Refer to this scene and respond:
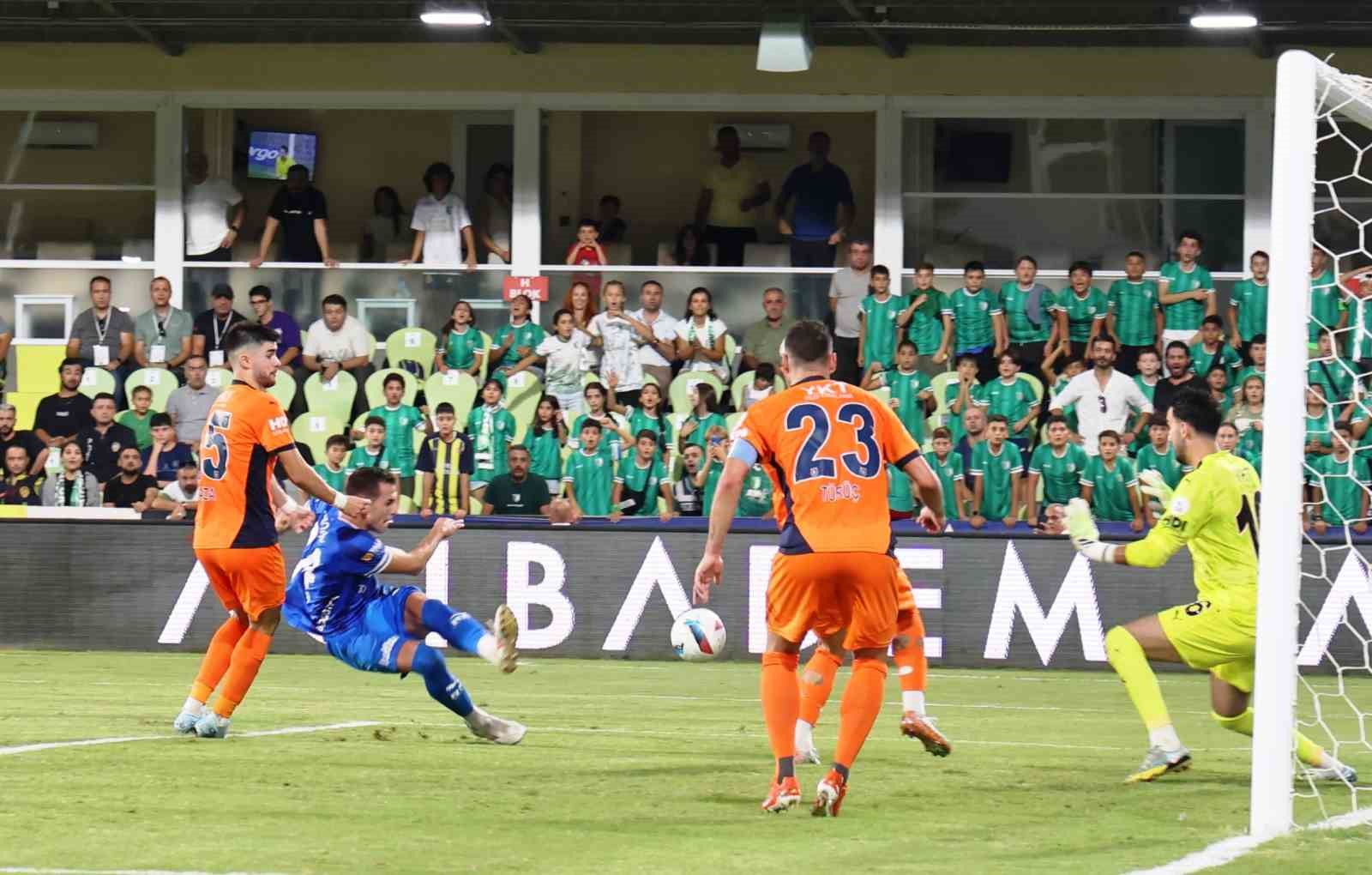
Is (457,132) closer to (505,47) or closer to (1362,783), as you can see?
(505,47)

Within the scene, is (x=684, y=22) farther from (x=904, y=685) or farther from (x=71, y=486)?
(x=904, y=685)

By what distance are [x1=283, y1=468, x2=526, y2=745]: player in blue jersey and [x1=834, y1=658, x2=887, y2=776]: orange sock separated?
7.57 feet

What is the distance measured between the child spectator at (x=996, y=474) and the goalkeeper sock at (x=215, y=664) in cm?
958

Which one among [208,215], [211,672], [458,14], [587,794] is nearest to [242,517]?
[211,672]

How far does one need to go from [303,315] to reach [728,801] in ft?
50.8

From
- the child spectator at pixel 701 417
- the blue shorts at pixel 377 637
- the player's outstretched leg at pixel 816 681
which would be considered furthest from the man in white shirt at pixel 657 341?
the player's outstretched leg at pixel 816 681

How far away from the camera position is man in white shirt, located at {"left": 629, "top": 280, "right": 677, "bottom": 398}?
21.3 meters

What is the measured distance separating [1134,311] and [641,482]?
5.62 m

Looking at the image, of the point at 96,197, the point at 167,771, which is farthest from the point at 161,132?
the point at 167,771

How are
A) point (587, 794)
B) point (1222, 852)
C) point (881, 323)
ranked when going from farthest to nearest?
1. point (881, 323)
2. point (587, 794)
3. point (1222, 852)

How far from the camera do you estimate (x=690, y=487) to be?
62.5 feet

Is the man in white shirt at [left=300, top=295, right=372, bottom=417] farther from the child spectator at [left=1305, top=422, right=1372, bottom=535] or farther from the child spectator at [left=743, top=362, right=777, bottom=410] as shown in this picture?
the child spectator at [left=1305, top=422, right=1372, bottom=535]

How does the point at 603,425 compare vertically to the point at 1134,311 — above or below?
below

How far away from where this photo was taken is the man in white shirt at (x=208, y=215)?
77.4 feet
